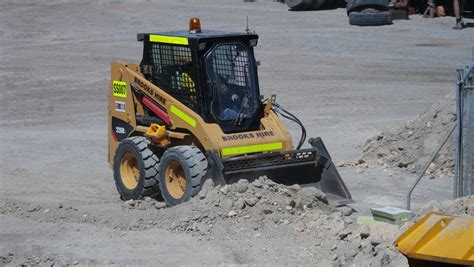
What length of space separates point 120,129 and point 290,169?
246 centimetres

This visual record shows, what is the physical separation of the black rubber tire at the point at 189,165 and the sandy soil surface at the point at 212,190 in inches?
12.3

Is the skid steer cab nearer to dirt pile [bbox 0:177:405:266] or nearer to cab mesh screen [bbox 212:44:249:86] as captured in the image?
cab mesh screen [bbox 212:44:249:86]

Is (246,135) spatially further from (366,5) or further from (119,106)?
(366,5)

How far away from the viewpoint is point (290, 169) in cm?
1175

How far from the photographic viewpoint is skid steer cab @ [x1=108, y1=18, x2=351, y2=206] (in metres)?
11.4

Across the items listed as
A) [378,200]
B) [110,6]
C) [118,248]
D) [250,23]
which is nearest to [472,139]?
[378,200]

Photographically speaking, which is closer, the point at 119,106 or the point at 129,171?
the point at 129,171

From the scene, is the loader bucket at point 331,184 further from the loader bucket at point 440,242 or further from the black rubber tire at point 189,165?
the loader bucket at point 440,242

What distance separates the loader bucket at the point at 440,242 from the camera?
6492 mm

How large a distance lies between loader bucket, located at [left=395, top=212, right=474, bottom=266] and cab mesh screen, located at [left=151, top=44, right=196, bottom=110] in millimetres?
5401

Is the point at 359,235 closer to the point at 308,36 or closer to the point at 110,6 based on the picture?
the point at 308,36

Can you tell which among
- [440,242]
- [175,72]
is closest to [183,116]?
[175,72]

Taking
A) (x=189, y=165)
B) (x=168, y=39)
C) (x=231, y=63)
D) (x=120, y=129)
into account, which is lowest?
(x=189, y=165)

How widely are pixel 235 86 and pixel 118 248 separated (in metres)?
2.98
